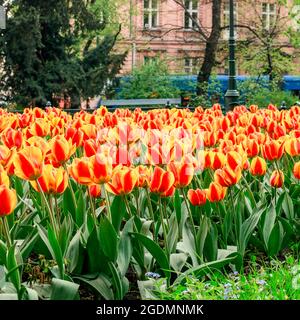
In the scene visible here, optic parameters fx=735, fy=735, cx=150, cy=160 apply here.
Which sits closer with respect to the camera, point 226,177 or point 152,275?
point 152,275

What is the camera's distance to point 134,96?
29188mm

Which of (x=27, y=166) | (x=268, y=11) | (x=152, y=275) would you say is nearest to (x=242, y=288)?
(x=152, y=275)

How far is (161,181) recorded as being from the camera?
11.1 feet

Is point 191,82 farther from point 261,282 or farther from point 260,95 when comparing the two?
point 261,282

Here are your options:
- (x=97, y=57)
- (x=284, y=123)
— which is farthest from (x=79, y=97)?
(x=284, y=123)

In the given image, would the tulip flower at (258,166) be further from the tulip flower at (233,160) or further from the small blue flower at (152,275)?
the small blue flower at (152,275)

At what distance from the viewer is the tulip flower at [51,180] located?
10.8 feet

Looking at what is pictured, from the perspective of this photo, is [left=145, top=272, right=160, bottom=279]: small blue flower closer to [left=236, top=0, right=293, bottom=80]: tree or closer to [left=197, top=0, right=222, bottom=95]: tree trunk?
[left=197, top=0, right=222, bottom=95]: tree trunk

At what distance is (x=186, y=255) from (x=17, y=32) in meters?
19.3

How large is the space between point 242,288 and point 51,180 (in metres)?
1.01

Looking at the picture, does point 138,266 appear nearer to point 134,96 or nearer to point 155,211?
point 155,211

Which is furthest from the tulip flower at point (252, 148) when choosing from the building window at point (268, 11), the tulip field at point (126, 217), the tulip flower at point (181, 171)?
the building window at point (268, 11)
